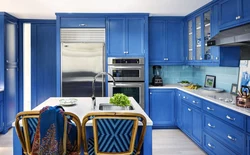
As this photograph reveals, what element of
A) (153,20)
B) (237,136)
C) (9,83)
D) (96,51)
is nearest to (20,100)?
(9,83)

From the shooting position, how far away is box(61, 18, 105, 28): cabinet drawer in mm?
4715

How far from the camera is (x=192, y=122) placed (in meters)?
3.95

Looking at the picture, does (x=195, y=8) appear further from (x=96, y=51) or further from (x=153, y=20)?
(x=96, y=51)

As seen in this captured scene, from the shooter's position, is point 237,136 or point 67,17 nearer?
point 237,136

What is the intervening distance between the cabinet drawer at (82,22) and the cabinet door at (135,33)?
0.54 metres

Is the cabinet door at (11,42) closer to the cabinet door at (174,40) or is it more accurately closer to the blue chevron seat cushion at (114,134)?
the cabinet door at (174,40)

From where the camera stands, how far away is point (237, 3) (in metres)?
3.09

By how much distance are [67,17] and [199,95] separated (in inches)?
114

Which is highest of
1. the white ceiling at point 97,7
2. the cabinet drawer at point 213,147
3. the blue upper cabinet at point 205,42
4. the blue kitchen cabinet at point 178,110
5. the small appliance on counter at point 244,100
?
the white ceiling at point 97,7

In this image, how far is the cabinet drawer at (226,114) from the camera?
2492mm

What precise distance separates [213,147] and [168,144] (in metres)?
0.92

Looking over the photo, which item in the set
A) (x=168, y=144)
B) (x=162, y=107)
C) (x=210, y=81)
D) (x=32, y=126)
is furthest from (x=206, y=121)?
(x=32, y=126)

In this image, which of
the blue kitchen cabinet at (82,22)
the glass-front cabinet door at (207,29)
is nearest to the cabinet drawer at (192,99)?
the glass-front cabinet door at (207,29)

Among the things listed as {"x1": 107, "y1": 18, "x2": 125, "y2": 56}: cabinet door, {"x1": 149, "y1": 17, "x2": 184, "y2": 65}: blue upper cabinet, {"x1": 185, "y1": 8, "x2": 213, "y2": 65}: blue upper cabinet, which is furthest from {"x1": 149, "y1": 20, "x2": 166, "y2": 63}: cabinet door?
{"x1": 107, "y1": 18, "x2": 125, "y2": 56}: cabinet door
